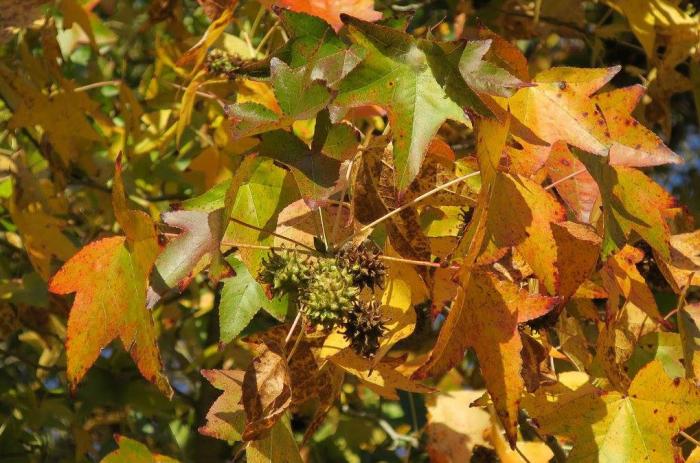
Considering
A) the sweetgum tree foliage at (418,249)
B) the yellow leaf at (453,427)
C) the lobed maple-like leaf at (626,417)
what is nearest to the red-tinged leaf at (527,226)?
the sweetgum tree foliage at (418,249)

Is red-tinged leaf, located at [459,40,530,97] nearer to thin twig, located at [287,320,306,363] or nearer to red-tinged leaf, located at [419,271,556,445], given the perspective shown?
red-tinged leaf, located at [419,271,556,445]

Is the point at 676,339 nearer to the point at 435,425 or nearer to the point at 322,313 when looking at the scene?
the point at 435,425

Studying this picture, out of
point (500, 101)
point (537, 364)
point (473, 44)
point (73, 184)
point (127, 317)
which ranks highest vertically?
point (473, 44)

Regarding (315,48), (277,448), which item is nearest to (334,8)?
(315,48)

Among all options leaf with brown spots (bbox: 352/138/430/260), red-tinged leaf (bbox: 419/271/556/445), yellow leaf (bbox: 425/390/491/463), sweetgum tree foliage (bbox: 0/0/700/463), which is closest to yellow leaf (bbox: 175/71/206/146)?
sweetgum tree foliage (bbox: 0/0/700/463)

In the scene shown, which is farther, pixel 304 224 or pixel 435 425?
pixel 435 425

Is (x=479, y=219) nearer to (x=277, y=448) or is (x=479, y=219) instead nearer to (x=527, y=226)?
(x=527, y=226)

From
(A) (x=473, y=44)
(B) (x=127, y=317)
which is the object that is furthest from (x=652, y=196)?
(B) (x=127, y=317)
